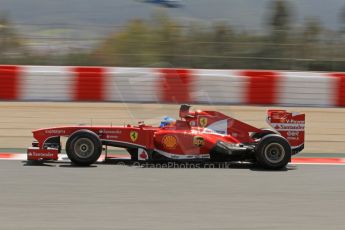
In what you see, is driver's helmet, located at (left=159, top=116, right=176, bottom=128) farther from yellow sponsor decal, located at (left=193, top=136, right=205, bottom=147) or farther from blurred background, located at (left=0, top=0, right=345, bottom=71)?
blurred background, located at (left=0, top=0, right=345, bottom=71)

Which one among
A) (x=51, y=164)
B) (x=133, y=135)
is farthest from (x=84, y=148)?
(x=133, y=135)

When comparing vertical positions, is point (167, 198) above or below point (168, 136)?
below

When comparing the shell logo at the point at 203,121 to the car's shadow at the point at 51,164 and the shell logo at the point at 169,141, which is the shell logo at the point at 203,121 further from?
the car's shadow at the point at 51,164

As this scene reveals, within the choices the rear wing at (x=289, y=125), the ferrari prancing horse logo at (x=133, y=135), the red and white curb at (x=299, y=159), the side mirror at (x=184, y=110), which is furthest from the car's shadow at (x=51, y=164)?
the rear wing at (x=289, y=125)

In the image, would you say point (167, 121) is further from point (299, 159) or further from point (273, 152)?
point (299, 159)

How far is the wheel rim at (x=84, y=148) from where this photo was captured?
7.87 m

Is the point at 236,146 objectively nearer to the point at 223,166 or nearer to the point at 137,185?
the point at 223,166

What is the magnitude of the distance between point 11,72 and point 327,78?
20.0 ft

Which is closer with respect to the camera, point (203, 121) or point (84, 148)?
point (84, 148)

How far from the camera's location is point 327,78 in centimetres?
1322

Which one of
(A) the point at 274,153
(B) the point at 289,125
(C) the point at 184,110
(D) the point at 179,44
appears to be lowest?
(A) the point at 274,153

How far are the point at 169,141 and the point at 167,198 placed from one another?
1859 millimetres

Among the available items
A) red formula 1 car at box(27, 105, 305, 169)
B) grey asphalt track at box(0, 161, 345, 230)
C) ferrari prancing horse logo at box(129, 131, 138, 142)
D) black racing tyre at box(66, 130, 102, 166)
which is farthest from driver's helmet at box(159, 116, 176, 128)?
black racing tyre at box(66, 130, 102, 166)

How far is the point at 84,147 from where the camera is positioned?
7.90 m
